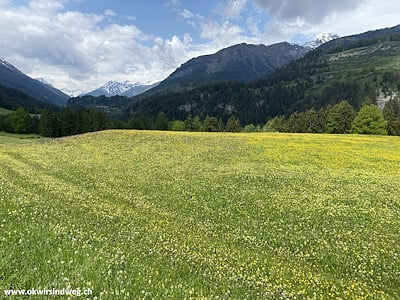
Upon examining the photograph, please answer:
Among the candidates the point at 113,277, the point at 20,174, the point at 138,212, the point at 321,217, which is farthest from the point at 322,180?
the point at 20,174

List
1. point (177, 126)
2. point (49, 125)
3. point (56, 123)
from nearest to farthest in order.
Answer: point (49, 125) → point (56, 123) → point (177, 126)

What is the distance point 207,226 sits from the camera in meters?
18.8

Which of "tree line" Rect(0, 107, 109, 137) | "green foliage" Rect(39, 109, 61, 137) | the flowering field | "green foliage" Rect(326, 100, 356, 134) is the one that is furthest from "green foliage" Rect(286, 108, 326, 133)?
"green foliage" Rect(39, 109, 61, 137)

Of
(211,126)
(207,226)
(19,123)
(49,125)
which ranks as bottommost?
(19,123)

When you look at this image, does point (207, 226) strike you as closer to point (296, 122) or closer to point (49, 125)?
point (49, 125)

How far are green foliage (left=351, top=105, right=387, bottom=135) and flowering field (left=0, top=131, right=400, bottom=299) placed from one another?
219ft

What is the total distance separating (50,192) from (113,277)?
55.9 feet

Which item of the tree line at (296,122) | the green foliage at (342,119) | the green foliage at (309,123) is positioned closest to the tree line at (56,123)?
the tree line at (296,122)

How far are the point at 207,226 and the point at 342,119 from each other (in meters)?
112

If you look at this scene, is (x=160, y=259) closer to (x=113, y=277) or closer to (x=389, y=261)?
(x=113, y=277)

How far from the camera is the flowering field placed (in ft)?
29.6

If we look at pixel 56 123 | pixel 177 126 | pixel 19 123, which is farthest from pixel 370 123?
pixel 19 123

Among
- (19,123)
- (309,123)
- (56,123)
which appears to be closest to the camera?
(56,123)

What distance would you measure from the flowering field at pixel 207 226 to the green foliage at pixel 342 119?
79.0 m
